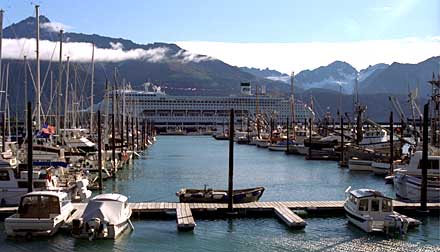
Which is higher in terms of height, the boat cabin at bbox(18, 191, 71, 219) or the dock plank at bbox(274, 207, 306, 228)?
the boat cabin at bbox(18, 191, 71, 219)

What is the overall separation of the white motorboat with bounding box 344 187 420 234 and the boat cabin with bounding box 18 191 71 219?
13036 millimetres

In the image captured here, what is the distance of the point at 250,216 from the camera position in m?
29.9

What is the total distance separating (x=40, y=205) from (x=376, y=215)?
1456 centimetres

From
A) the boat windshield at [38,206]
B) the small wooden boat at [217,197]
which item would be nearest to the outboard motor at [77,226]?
the boat windshield at [38,206]

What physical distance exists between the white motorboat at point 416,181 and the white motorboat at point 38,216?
19.6m

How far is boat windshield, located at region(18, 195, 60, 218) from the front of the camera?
1008 inches

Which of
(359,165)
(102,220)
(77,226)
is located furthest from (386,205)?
(359,165)

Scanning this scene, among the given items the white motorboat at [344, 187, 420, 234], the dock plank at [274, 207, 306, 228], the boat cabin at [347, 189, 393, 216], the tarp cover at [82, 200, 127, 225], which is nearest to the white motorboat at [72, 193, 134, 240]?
the tarp cover at [82, 200, 127, 225]

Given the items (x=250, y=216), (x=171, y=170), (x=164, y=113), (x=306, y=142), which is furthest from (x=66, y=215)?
(x=164, y=113)

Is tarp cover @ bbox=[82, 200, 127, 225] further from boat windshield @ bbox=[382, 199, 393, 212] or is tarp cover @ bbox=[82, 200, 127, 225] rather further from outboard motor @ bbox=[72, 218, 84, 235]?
boat windshield @ bbox=[382, 199, 393, 212]

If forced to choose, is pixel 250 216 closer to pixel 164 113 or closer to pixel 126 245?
pixel 126 245

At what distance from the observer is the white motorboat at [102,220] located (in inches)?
973

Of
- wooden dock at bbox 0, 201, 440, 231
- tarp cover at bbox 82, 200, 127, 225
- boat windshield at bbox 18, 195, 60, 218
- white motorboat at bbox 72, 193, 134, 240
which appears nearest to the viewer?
white motorboat at bbox 72, 193, 134, 240

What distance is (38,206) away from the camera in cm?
2592
